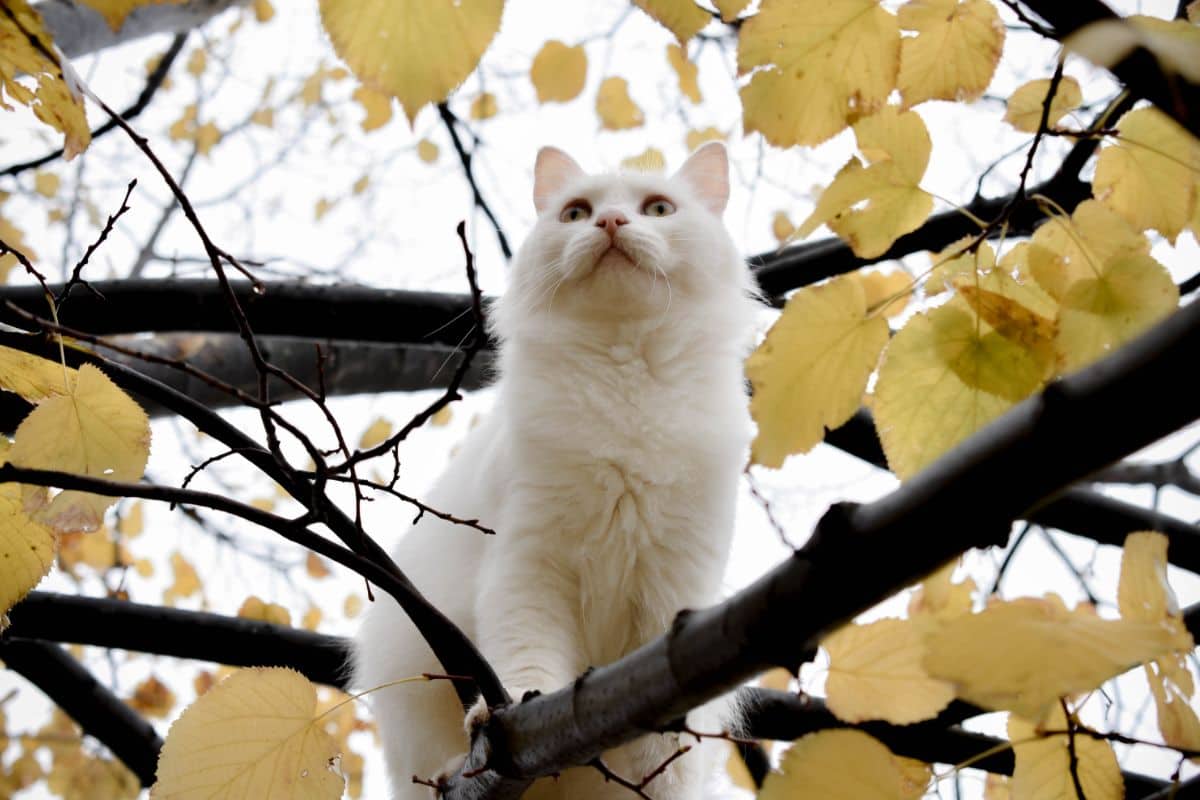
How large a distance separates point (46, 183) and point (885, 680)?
609 cm

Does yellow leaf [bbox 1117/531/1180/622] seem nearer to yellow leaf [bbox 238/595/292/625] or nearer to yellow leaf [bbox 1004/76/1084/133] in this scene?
yellow leaf [bbox 1004/76/1084/133]

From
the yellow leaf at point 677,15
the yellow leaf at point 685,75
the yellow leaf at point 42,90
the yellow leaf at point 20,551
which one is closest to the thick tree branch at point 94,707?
the yellow leaf at point 20,551

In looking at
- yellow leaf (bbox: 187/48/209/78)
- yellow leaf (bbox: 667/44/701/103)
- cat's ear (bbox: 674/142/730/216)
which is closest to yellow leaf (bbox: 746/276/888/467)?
cat's ear (bbox: 674/142/730/216)

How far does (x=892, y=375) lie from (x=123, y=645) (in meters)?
2.34

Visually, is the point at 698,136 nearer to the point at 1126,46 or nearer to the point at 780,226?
the point at 780,226

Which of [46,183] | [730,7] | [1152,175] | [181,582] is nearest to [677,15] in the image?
[730,7]

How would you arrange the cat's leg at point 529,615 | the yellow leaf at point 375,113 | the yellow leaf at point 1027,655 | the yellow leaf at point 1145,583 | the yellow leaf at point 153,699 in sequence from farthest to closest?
the yellow leaf at point 153,699, the yellow leaf at point 375,113, the cat's leg at point 529,615, the yellow leaf at point 1145,583, the yellow leaf at point 1027,655

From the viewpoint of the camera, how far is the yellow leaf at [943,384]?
107 cm

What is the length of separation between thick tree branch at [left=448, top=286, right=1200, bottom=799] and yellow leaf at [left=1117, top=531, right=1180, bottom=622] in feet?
1.09

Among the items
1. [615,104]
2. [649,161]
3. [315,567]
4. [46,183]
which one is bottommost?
[649,161]

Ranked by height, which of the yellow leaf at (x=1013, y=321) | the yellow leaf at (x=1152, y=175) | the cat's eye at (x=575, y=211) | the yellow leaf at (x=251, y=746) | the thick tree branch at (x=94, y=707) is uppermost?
the cat's eye at (x=575, y=211)

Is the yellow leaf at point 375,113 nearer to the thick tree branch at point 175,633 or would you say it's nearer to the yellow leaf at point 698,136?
the yellow leaf at point 698,136

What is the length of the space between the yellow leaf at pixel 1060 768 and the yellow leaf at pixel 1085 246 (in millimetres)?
503

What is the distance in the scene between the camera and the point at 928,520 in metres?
0.72
